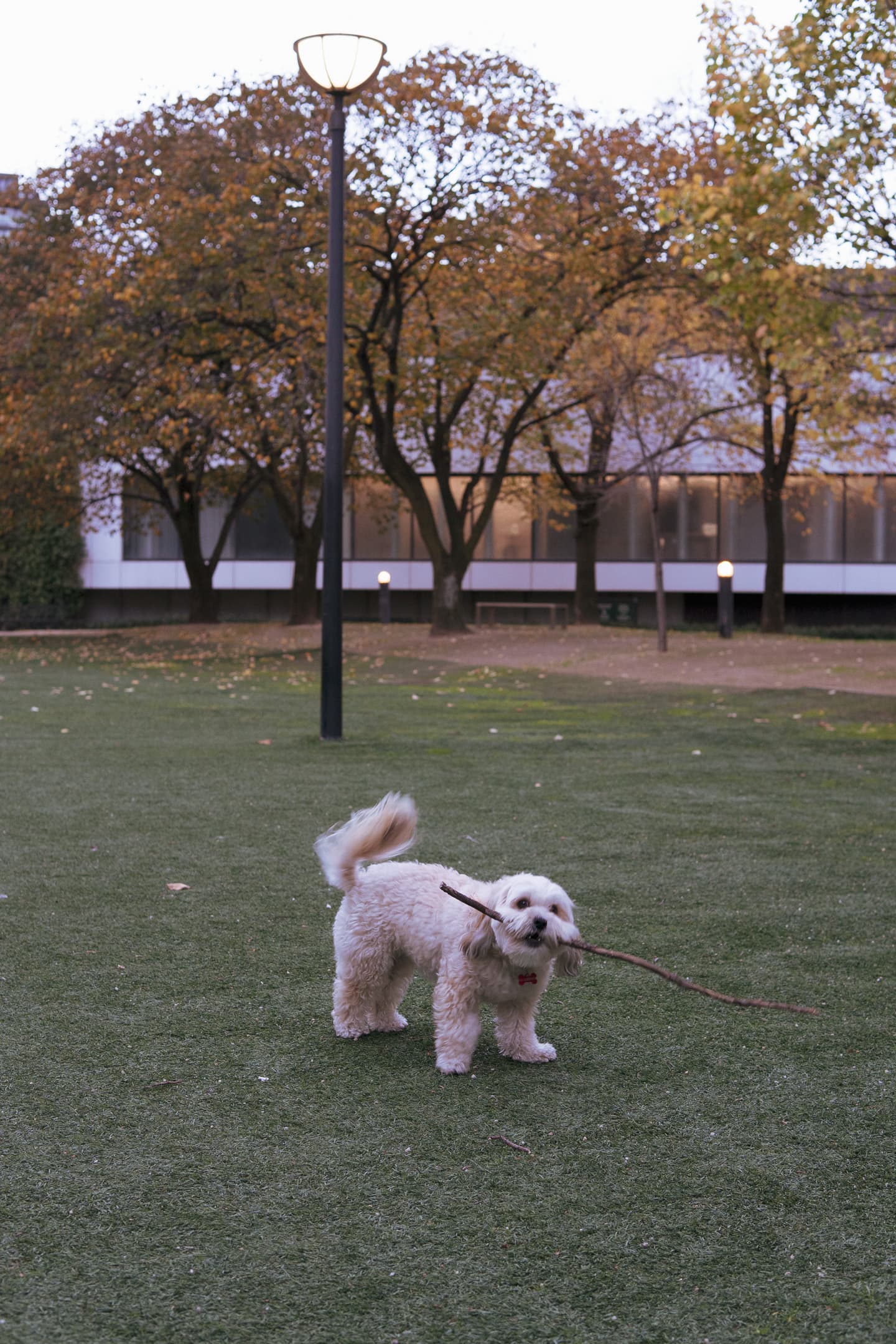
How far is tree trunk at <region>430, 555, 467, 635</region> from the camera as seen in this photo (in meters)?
26.2

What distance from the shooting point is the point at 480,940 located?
382cm

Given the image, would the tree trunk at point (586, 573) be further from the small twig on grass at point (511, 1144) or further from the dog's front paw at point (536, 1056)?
the small twig on grass at point (511, 1144)

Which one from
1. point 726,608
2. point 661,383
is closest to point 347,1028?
point 661,383

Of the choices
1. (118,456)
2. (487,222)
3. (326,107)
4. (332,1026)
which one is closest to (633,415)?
(487,222)

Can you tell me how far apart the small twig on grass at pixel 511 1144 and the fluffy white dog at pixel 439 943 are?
0.47 m

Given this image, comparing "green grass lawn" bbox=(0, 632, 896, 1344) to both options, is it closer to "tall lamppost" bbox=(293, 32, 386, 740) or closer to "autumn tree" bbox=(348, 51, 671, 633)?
"tall lamppost" bbox=(293, 32, 386, 740)

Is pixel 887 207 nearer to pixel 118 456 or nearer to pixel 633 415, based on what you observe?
pixel 633 415

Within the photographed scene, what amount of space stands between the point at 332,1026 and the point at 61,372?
1911cm

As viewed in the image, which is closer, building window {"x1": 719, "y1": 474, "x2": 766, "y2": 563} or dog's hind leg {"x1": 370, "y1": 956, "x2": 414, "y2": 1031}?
dog's hind leg {"x1": 370, "y1": 956, "x2": 414, "y2": 1031}

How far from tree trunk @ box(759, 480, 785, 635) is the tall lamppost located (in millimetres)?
18389

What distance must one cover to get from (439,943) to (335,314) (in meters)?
8.81

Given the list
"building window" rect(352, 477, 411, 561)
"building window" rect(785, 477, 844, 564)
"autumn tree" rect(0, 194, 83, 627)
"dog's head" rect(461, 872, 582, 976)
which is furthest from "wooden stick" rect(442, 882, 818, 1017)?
"building window" rect(785, 477, 844, 564)

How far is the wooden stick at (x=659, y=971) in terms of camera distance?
3777 mm

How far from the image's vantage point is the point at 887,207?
15.7 m
